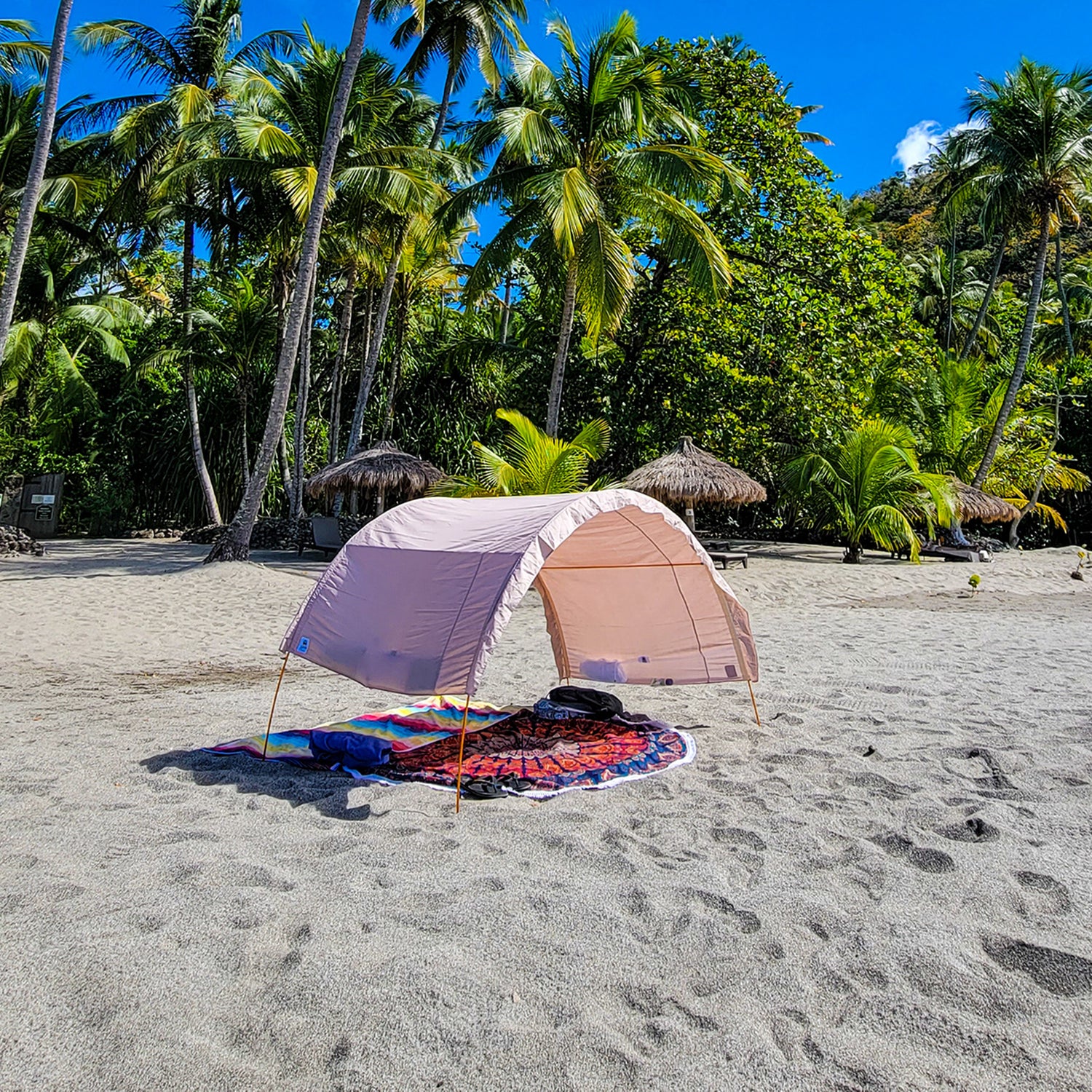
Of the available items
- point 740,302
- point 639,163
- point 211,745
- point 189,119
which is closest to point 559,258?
point 639,163

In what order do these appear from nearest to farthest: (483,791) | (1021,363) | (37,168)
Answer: (483,791) → (37,168) → (1021,363)

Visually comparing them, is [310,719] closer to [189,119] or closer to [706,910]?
[706,910]

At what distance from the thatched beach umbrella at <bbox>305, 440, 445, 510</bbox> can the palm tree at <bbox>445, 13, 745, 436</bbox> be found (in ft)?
8.45

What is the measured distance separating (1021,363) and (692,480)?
880 cm

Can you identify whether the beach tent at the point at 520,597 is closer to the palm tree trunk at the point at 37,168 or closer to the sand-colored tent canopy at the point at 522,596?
the sand-colored tent canopy at the point at 522,596

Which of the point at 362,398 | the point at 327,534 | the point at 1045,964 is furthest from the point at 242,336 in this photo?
the point at 1045,964

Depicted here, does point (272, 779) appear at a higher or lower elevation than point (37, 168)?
lower

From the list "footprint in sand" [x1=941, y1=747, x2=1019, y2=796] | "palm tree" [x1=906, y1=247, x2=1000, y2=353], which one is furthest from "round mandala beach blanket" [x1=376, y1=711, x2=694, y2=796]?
"palm tree" [x1=906, y1=247, x2=1000, y2=353]

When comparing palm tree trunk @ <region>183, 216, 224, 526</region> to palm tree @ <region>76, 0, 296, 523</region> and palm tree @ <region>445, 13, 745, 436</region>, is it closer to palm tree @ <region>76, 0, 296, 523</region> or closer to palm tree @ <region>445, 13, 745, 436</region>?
palm tree @ <region>76, 0, 296, 523</region>

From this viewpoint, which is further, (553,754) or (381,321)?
(381,321)

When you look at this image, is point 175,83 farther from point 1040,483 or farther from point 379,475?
point 1040,483

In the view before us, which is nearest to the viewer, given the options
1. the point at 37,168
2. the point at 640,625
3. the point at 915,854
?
the point at 915,854

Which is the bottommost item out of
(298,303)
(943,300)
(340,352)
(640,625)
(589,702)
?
(589,702)

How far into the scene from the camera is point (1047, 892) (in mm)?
3139
